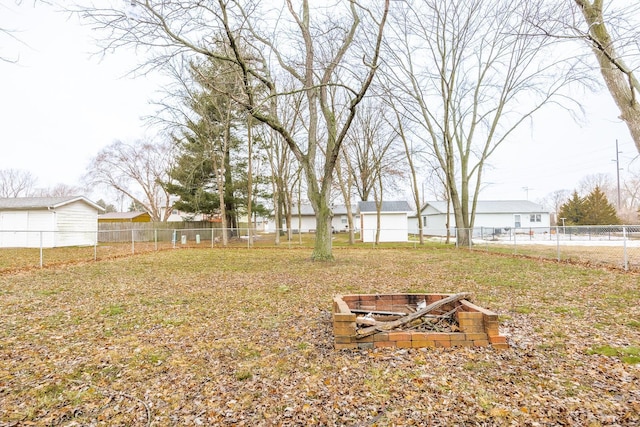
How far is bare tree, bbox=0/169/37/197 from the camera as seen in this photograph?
3958cm

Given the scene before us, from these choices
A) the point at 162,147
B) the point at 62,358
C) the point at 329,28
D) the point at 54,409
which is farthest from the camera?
the point at 162,147

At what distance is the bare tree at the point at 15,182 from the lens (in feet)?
130

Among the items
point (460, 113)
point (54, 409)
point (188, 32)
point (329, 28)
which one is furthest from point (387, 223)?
point (54, 409)

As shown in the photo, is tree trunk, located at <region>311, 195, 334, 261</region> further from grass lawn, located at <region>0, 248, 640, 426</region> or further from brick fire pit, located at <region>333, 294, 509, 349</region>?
brick fire pit, located at <region>333, 294, 509, 349</region>

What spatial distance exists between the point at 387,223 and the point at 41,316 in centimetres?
2122

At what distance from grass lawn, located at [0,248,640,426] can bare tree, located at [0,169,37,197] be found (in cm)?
4756

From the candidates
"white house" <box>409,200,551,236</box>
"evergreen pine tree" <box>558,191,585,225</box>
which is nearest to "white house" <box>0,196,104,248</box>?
"white house" <box>409,200,551,236</box>

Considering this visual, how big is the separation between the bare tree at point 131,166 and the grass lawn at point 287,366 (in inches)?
1129

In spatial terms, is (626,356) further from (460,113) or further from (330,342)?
(460,113)

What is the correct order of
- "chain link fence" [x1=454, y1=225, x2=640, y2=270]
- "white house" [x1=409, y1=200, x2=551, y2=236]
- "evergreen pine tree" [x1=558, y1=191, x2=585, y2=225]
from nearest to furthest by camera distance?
"chain link fence" [x1=454, y1=225, x2=640, y2=270]
"evergreen pine tree" [x1=558, y1=191, x2=585, y2=225]
"white house" [x1=409, y1=200, x2=551, y2=236]

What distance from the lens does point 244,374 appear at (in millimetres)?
2924

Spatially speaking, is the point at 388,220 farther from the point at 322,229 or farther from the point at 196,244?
the point at 322,229

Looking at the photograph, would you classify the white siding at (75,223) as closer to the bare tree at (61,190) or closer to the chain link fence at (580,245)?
the chain link fence at (580,245)

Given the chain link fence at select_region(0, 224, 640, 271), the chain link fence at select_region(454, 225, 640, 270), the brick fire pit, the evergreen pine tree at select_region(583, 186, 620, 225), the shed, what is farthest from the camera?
the shed
